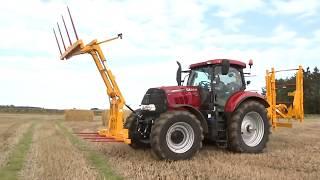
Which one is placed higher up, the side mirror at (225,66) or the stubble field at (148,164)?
the side mirror at (225,66)

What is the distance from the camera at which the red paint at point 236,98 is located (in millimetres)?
10250

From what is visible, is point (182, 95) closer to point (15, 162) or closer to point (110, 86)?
point (110, 86)

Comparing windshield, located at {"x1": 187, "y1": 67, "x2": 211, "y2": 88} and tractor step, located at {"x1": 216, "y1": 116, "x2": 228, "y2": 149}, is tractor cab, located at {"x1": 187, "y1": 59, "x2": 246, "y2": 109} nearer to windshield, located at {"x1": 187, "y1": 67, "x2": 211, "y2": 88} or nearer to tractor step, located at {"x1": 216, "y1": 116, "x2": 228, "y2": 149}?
windshield, located at {"x1": 187, "y1": 67, "x2": 211, "y2": 88}

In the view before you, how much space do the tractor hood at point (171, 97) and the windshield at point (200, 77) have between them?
30 centimetres

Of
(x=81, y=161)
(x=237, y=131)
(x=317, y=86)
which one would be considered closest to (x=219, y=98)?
(x=237, y=131)

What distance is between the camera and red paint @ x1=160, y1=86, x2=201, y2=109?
32.2 ft

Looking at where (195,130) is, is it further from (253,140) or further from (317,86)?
(317,86)

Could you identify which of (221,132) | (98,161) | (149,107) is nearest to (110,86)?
(149,107)

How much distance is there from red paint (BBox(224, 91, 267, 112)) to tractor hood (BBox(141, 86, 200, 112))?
2.16ft

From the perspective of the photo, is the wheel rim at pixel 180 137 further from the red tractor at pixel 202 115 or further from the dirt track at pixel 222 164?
the dirt track at pixel 222 164

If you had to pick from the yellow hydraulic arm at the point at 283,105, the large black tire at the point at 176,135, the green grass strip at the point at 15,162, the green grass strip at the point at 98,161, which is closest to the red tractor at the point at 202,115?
the large black tire at the point at 176,135

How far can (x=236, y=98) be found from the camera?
410 inches

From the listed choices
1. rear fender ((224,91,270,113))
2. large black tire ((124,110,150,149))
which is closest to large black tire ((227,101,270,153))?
rear fender ((224,91,270,113))

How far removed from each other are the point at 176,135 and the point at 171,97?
84 cm
